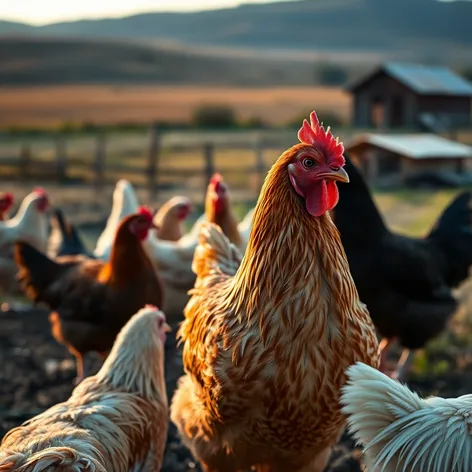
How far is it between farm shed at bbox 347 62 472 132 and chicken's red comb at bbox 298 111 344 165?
74.1 feet

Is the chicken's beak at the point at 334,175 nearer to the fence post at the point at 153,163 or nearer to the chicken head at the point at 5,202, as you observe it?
the chicken head at the point at 5,202

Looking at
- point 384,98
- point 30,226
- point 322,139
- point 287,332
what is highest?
→ point 322,139

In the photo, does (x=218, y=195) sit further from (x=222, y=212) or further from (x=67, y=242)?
(x=67, y=242)

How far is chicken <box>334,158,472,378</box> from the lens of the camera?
5203mm

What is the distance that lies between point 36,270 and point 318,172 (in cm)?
381


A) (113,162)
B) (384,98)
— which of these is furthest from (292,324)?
(384,98)

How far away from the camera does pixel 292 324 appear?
302 cm

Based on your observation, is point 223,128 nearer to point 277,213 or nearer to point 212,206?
→ point 212,206

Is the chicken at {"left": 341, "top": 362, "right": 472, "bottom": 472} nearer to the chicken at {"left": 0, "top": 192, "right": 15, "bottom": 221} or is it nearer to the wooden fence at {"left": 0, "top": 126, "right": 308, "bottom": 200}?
the chicken at {"left": 0, "top": 192, "right": 15, "bottom": 221}

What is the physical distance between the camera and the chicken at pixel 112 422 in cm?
278

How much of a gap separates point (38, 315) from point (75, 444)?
15.9 feet

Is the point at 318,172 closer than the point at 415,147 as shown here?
Yes

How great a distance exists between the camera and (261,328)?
306cm

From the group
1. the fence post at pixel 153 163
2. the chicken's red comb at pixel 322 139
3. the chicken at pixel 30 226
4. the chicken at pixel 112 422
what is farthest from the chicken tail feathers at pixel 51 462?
the fence post at pixel 153 163
